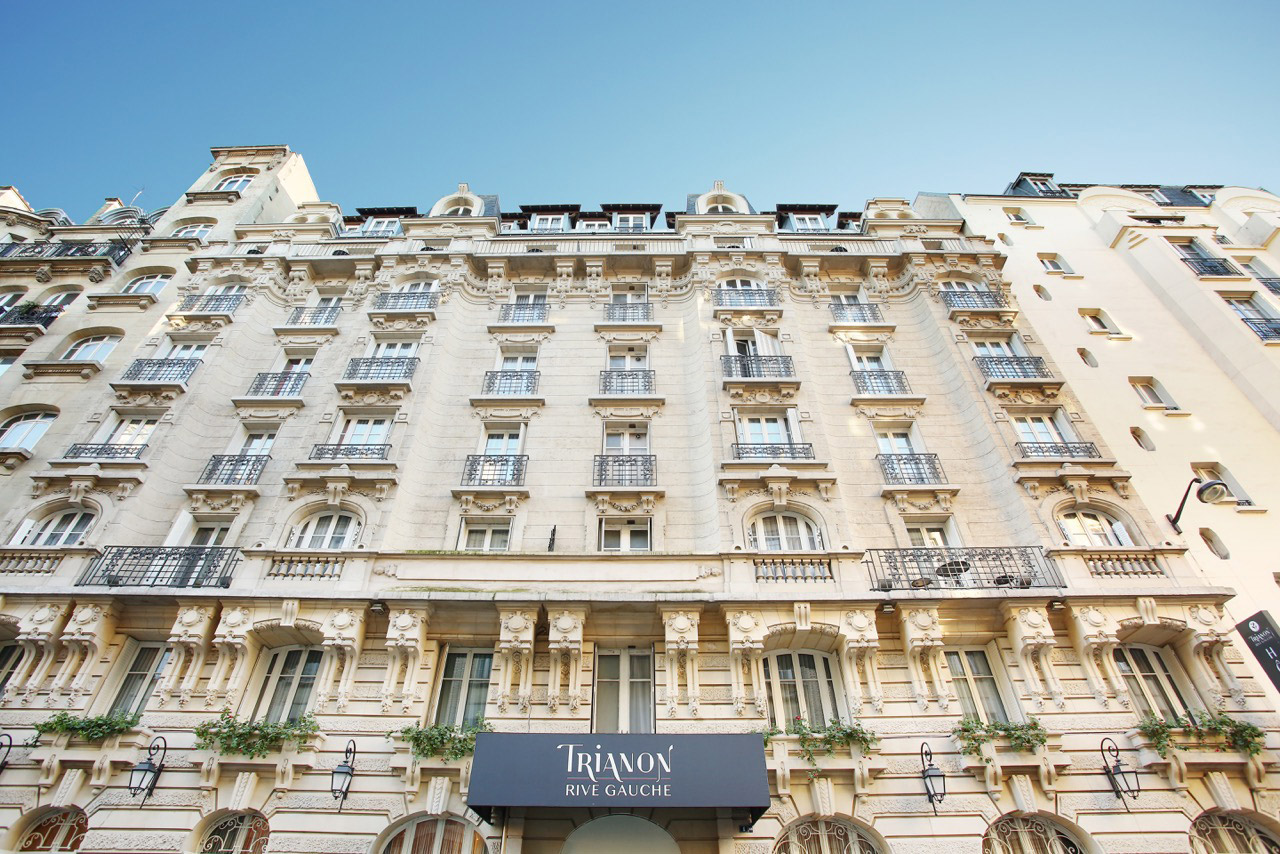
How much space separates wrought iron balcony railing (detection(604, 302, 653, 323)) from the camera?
2106 cm

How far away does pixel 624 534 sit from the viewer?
1589 centimetres

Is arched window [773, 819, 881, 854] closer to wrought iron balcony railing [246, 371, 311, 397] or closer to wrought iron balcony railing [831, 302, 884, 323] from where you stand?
wrought iron balcony railing [831, 302, 884, 323]

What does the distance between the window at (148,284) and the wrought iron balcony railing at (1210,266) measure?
1503 inches

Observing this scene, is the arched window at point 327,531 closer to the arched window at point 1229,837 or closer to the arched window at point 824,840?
the arched window at point 824,840

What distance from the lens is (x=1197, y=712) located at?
1241 centimetres

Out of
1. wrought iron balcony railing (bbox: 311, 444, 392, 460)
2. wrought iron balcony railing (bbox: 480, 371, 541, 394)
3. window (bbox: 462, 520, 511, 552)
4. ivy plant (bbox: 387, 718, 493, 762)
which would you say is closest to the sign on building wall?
ivy plant (bbox: 387, 718, 493, 762)

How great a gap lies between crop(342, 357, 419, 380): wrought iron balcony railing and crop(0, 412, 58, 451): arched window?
908 cm

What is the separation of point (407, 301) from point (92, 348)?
10.7 meters

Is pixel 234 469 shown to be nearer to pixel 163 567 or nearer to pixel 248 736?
pixel 163 567

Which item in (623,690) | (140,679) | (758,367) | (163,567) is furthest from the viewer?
(758,367)

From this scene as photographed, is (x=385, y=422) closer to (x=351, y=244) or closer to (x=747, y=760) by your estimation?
(x=351, y=244)


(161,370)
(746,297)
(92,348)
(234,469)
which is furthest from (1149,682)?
(92,348)

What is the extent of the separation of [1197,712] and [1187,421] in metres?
9.76

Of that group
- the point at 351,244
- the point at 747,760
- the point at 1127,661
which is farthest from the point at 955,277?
the point at 351,244
